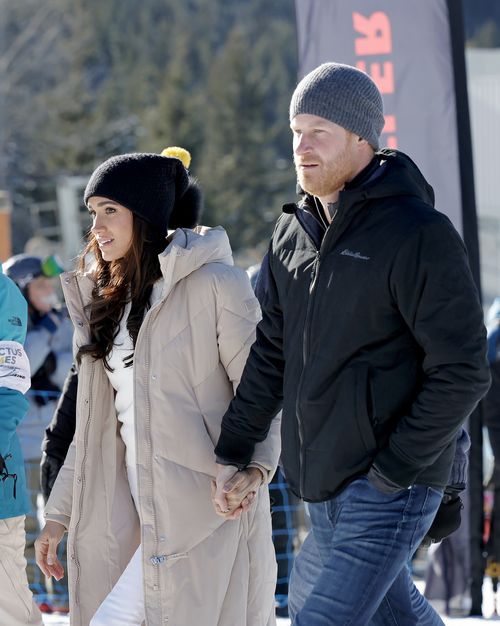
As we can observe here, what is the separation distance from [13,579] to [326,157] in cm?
187

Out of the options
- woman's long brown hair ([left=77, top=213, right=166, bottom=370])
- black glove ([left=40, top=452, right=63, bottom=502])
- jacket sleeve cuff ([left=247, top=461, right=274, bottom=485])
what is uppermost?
woman's long brown hair ([left=77, top=213, right=166, bottom=370])

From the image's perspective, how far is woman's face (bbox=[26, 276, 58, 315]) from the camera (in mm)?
6832

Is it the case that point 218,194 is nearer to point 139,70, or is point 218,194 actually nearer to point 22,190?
point 22,190

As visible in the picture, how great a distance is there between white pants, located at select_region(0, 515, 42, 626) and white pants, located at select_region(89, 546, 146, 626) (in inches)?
24.4

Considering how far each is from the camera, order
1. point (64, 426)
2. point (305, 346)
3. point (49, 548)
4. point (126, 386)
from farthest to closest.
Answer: point (64, 426), point (49, 548), point (126, 386), point (305, 346)

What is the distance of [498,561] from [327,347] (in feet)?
12.9

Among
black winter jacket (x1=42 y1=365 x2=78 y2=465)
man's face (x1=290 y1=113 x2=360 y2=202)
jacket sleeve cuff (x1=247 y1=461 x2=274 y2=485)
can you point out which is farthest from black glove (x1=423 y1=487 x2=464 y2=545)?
black winter jacket (x1=42 y1=365 x2=78 y2=465)

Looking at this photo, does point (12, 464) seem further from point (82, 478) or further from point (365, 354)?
point (365, 354)

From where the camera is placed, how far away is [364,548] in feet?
9.20

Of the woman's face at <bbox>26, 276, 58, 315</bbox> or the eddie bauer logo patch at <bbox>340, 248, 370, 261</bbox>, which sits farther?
the woman's face at <bbox>26, 276, 58, 315</bbox>

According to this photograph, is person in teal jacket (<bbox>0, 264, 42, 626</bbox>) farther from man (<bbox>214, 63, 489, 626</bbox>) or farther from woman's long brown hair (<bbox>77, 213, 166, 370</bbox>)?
man (<bbox>214, 63, 489, 626</bbox>)

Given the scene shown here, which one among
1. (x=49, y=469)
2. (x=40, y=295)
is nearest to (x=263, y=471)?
(x=49, y=469)

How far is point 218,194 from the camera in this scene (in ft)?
139

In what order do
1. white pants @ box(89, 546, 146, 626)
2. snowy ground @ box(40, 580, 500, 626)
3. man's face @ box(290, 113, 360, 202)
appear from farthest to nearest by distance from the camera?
snowy ground @ box(40, 580, 500, 626) < white pants @ box(89, 546, 146, 626) < man's face @ box(290, 113, 360, 202)
